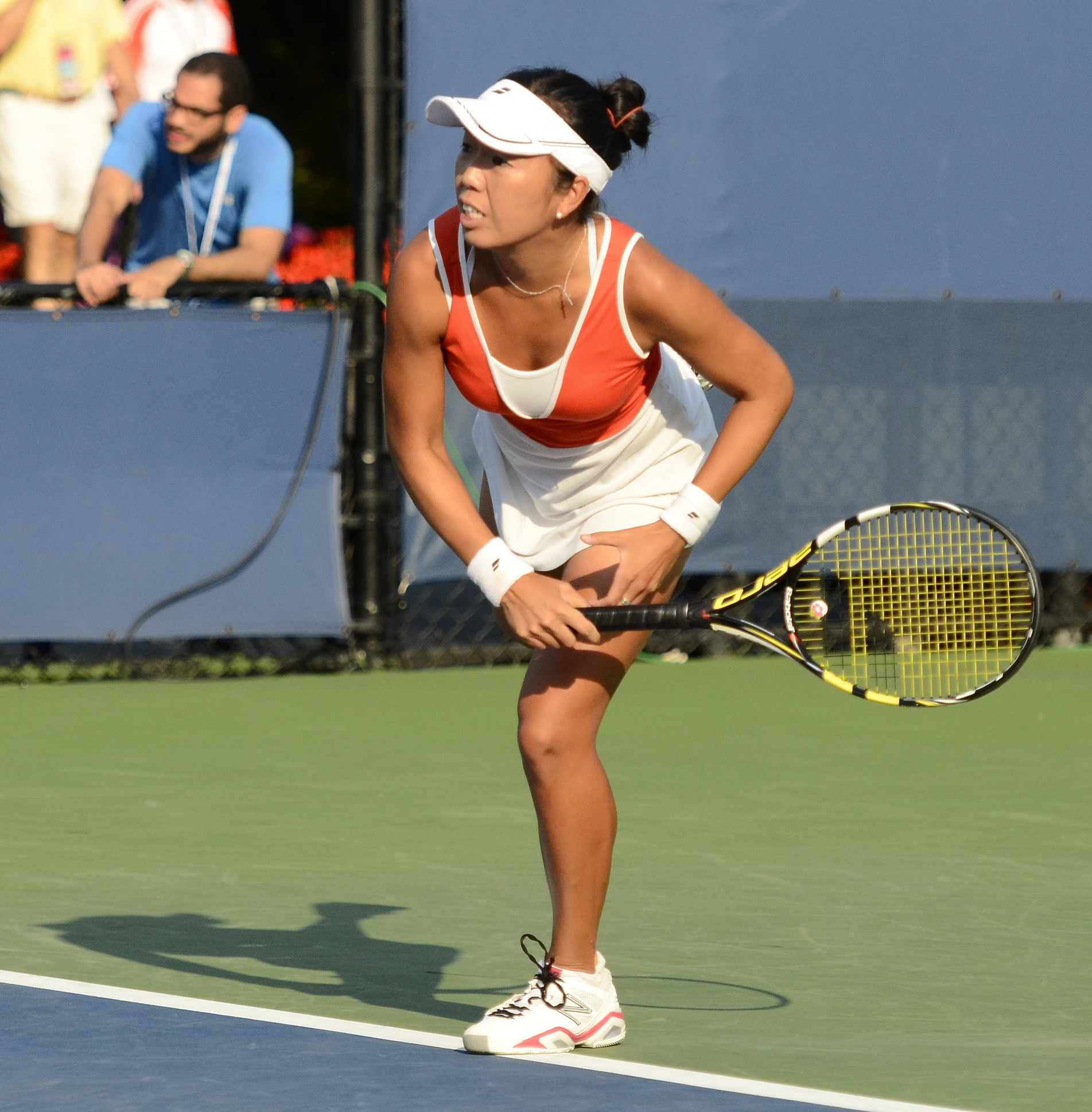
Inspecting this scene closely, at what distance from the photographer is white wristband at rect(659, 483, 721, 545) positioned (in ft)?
13.0

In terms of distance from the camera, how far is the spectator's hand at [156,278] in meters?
8.36

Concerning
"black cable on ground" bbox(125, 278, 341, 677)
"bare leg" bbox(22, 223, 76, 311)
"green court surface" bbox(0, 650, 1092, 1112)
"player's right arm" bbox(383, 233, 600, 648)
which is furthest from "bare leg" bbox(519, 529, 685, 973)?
"bare leg" bbox(22, 223, 76, 311)

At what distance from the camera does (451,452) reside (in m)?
8.73

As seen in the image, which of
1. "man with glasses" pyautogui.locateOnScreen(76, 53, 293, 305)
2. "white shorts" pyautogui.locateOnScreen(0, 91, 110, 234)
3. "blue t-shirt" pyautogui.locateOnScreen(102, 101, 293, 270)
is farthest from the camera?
"white shorts" pyautogui.locateOnScreen(0, 91, 110, 234)

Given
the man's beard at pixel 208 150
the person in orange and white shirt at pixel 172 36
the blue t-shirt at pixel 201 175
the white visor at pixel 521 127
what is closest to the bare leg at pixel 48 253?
the person in orange and white shirt at pixel 172 36

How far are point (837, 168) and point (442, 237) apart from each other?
5.44 m

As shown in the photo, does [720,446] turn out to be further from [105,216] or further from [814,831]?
[105,216]

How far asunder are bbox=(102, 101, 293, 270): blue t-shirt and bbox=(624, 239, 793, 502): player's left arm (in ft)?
15.9

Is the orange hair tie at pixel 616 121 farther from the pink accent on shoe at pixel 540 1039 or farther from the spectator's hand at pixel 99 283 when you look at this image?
the spectator's hand at pixel 99 283

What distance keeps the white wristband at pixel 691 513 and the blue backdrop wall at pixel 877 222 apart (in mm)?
4790

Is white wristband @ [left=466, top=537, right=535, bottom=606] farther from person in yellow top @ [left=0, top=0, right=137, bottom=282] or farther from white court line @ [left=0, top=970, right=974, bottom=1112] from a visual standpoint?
person in yellow top @ [left=0, top=0, right=137, bottom=282]

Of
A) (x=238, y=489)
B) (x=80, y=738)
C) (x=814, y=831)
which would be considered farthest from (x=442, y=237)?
(x=238, y=489)

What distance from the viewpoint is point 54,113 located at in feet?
33.4

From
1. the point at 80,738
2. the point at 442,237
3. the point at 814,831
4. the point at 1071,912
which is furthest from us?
the point at 80,738
